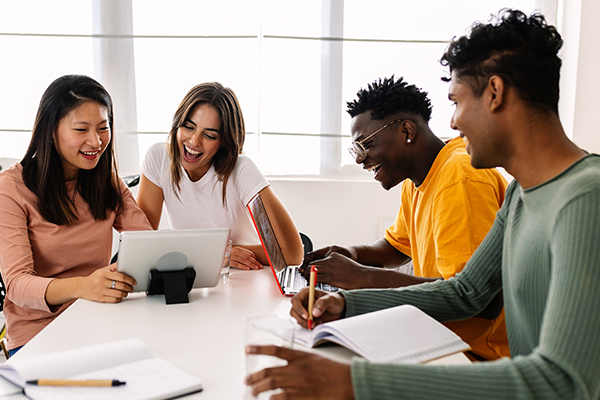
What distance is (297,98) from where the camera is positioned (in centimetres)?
323

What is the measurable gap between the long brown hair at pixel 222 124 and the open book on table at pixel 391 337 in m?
1.18

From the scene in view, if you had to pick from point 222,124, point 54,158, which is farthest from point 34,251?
point 222,124

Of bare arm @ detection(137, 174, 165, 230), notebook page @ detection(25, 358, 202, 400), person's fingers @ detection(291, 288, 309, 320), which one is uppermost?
bare arm @ detection(137, 174, 165, 230)

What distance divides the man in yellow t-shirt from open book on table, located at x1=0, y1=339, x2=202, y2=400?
639 mm

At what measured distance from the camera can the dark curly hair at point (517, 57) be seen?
922 mm

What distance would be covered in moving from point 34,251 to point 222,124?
0.85 meters

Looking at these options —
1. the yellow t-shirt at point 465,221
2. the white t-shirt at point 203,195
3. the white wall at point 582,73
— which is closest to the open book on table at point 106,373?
the yellow t-shirt at point 465,221

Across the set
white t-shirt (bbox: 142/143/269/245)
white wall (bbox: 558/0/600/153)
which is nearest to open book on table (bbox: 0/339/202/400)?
white t-shirt (bbox: 142/143/269/245)

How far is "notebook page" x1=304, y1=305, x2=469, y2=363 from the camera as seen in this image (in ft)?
3.05

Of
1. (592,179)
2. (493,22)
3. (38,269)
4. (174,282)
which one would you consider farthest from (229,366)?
(38,269)

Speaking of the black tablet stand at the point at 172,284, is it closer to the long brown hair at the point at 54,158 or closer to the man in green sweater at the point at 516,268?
the man in green sweater at the point at 516,268

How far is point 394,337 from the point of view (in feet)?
3.19

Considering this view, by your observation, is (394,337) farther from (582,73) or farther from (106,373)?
(582,73)

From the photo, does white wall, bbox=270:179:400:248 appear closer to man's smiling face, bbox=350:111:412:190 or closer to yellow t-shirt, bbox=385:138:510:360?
man's smiling face, bbox=350:111:412:190
